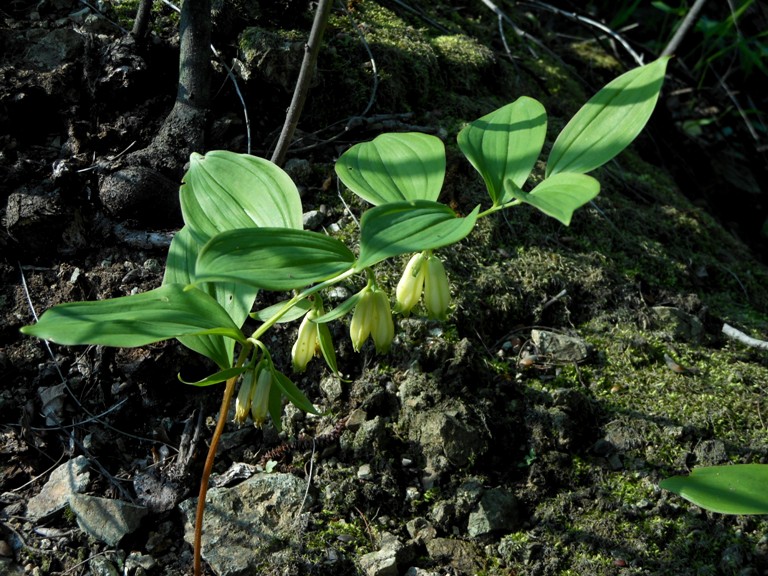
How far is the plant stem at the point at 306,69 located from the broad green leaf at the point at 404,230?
26.4 inches

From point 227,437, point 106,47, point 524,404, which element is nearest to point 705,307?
point 524,404

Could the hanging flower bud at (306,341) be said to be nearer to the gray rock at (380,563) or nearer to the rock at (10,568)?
the gray rock at (380,563)

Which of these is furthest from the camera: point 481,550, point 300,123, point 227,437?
point 300,123

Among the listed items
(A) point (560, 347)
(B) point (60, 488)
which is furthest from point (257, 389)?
(A) point (560, 347)

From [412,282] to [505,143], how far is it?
359mm

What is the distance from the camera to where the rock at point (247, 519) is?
1.82m

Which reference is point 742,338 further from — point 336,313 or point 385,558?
point 336,313

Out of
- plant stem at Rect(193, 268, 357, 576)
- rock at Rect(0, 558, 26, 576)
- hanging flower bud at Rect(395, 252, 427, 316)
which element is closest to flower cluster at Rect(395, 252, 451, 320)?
hanging flower bud at Rect(395, 252, 427, 316)

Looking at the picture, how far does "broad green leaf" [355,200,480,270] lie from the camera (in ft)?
4.06

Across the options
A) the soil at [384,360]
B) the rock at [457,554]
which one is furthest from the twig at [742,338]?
the rock at [457,554]

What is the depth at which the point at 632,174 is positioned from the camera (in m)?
3.48

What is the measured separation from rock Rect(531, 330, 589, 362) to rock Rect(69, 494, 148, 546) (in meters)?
1.30

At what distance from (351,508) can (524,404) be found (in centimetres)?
60

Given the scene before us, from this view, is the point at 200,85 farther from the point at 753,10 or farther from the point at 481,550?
Answer: the point at 753,10
